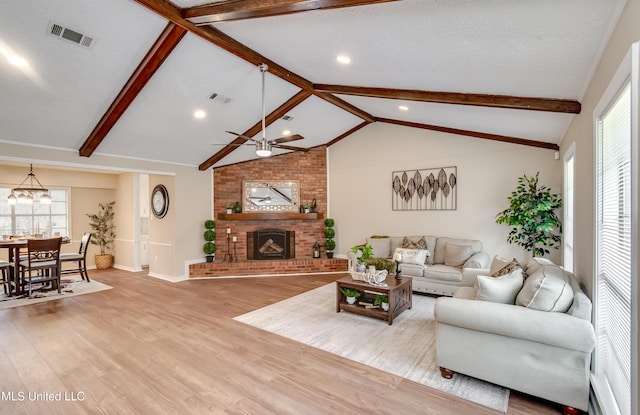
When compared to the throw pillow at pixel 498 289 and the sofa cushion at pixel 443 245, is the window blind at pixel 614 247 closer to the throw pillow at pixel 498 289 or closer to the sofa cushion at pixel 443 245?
the throw pillow at pixel 498 289

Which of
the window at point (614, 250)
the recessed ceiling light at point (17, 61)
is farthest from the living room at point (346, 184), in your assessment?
the window at point (614, 250)

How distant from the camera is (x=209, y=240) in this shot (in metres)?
6.90

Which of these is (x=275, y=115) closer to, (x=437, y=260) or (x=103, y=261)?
(x=437, y=260)

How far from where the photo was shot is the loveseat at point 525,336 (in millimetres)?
2176

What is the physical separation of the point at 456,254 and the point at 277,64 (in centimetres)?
A: 424

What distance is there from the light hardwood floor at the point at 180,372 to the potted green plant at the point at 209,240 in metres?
2.39

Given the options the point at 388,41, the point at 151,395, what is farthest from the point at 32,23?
the point at 151,395

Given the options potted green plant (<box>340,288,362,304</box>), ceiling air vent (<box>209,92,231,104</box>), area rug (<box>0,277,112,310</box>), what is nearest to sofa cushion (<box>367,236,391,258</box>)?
potted green plant (<box>340,288,362,304</box>)

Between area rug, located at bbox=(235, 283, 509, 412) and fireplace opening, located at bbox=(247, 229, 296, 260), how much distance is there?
2496mm

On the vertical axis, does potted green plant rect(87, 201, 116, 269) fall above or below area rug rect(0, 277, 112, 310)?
above

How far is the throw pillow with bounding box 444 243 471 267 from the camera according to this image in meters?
5.28

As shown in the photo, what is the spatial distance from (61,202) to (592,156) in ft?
34.2

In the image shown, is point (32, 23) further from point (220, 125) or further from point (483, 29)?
point (483, 29)

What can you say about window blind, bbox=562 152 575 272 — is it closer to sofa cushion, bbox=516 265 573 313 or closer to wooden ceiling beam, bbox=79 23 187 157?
sofa cushion, bbox=516 265 573 313
